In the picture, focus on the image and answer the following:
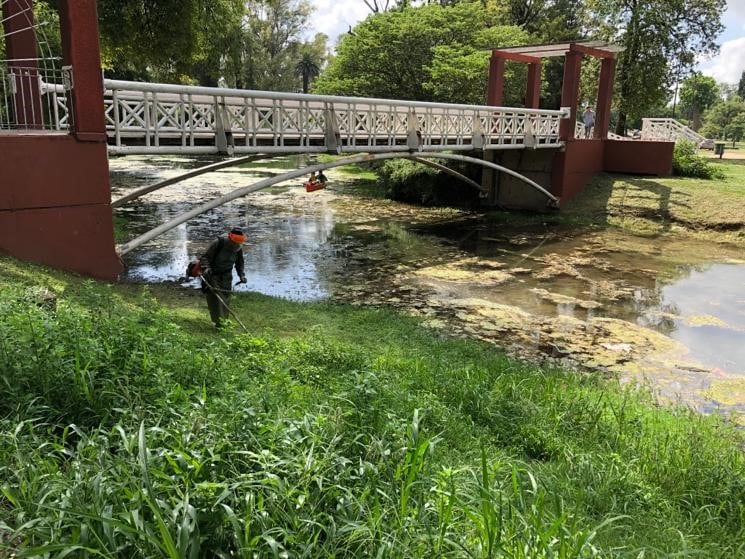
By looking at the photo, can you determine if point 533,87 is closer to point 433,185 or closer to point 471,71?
point 471,71

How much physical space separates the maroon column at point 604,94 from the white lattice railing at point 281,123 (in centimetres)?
436

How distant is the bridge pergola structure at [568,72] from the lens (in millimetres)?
18234

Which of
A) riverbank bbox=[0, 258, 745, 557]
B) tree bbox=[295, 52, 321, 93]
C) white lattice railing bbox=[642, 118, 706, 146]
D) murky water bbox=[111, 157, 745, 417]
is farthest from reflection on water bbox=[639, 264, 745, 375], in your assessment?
tree bbox=[295, 52, 321, 93]

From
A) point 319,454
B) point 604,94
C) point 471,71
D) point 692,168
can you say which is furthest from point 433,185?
point 319,454

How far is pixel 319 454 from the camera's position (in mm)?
2811

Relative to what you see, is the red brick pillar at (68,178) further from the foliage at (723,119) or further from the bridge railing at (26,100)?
the foliage at (723,119)

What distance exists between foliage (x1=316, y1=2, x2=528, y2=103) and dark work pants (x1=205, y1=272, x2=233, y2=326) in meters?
19.6

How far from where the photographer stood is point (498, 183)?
2072 cm

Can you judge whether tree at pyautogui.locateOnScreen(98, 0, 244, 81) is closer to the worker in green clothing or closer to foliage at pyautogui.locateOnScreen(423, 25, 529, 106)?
foliage at pyautogui.locateOnScreen(423, 25, 529, 106)

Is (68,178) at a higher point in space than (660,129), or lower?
lower

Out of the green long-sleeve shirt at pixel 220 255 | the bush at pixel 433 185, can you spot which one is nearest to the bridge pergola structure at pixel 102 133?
the green long-sleeve shirt at pixel 220 255

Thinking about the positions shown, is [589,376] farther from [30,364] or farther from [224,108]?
[224,108]

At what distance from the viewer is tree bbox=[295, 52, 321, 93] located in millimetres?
64062

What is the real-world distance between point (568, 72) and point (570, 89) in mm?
606
